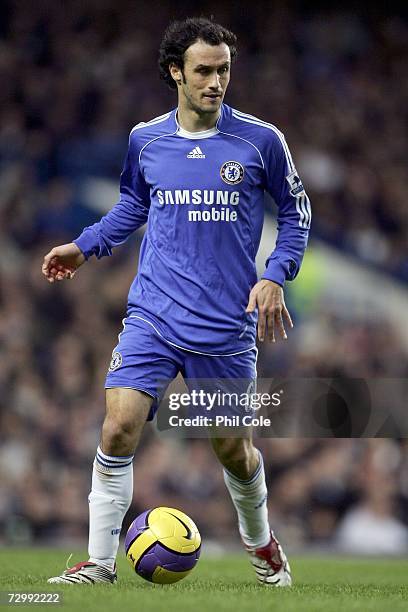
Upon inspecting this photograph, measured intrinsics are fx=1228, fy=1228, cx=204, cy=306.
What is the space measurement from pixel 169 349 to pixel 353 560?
14.4ft

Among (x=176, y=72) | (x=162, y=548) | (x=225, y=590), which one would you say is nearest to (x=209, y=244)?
(x=176, y=72)

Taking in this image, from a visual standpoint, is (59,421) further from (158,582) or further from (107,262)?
(158,582)

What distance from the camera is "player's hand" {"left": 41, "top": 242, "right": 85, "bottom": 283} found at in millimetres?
5926

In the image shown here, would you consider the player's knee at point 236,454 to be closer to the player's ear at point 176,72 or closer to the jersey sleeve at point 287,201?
the jersey sleeve at point 287,201

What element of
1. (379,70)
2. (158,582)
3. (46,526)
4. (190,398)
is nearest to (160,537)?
(158,582)

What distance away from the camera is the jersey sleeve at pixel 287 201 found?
5.79 metres

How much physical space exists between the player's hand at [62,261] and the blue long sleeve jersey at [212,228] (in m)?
0.33

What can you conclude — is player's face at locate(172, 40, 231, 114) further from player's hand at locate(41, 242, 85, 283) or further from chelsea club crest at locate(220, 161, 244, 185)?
player's hand at locate(41, 242, 85, 283)

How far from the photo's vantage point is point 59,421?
1241cm

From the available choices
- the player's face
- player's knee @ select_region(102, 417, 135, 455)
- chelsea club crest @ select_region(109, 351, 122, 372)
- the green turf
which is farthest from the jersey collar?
the green turf

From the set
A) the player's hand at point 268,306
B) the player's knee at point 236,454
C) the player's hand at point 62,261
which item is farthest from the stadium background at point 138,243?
the player's hand at point 268,306

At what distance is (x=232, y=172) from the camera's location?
5754 millimetres

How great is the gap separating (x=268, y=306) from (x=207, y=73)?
1135mm

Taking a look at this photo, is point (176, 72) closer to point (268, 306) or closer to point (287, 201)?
point (287, 201)
